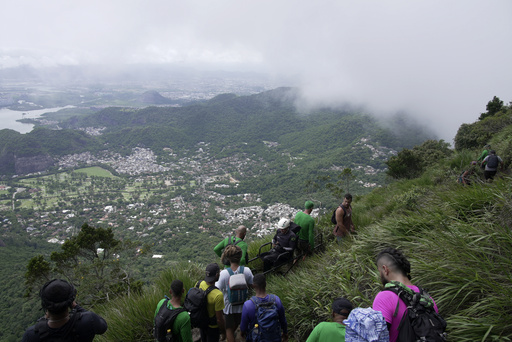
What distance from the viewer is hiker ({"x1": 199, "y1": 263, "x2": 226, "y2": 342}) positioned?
10.6ft

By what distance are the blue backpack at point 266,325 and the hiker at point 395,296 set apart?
4.03ft

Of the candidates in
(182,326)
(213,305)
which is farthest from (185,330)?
(213,305)

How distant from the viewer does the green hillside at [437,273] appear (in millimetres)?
2176

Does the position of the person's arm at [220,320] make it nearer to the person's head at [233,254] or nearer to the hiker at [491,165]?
the person's head at [233,254]

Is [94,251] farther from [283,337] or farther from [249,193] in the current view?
[249,193]

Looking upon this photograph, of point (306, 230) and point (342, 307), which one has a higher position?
point (342, 307)

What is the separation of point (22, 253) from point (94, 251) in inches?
1126

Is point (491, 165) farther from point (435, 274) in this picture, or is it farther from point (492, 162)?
point (435, 274)

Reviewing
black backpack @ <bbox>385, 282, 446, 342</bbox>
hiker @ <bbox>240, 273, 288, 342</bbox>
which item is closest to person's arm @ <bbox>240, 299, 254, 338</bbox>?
hiker @ <bbox>240, 273, 288, 342</bbox>

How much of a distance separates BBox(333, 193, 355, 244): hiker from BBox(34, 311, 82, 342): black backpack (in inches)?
179

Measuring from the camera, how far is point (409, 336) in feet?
5.85

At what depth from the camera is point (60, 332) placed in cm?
216

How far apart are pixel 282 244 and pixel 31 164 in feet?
365

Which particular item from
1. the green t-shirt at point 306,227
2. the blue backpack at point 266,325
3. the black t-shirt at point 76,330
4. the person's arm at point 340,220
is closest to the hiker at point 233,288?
the blue backpack at point 266,325
